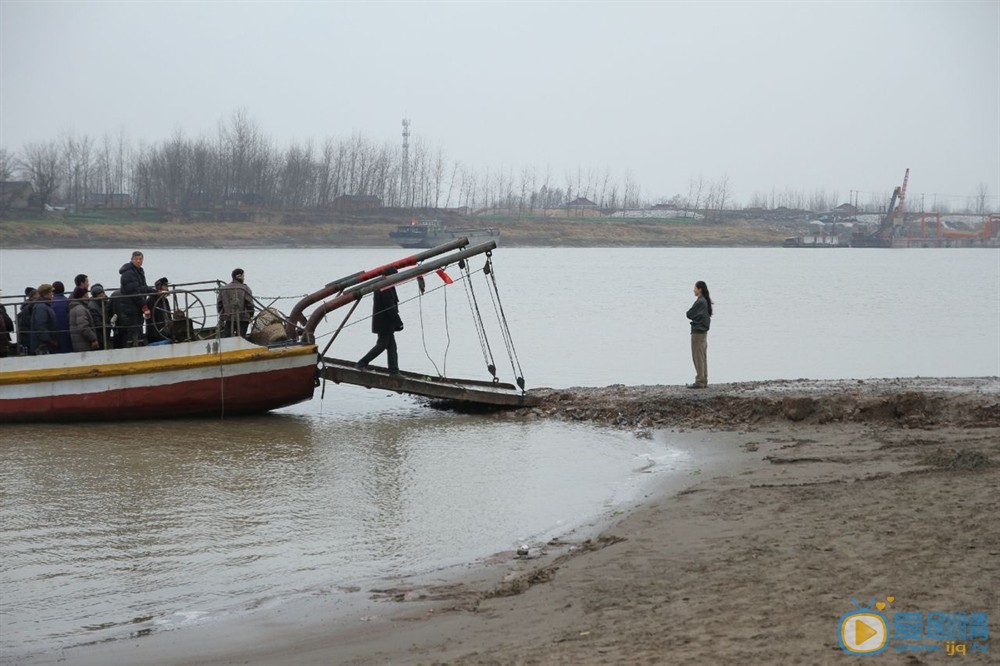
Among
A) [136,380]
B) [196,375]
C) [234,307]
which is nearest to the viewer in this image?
[136,380]

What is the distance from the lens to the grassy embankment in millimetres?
86000

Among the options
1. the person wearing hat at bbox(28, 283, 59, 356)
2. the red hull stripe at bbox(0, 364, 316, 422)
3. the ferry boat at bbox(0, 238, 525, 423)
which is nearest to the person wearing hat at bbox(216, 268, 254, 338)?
the ferry boat at bbox(0, 238, 525, 423)

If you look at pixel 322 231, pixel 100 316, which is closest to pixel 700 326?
pixel 100 316

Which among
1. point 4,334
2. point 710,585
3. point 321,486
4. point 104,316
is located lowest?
point 321,486

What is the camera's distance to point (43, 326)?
14.8 meters

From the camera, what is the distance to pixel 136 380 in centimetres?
1494

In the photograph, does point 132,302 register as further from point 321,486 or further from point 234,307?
point 321,486

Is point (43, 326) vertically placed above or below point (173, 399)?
above

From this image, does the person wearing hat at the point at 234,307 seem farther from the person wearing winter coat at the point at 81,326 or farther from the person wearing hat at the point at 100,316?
the person wearing winter coat at the point at 81,326

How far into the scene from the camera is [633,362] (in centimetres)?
2381

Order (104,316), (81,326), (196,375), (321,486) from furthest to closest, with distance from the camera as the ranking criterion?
(196,375), (81,326), (104,316), (321,486)

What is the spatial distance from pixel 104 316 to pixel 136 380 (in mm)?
1040

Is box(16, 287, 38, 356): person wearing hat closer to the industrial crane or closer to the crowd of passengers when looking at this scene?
the crowd of passengers

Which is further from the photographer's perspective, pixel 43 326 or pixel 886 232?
pixel 886 232
